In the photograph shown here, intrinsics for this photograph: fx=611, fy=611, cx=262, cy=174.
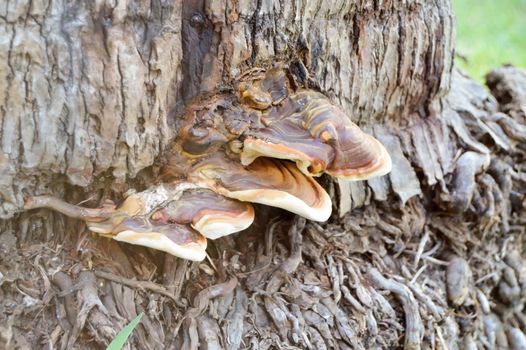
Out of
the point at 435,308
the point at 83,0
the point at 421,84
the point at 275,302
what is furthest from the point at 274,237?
the point at 83,0

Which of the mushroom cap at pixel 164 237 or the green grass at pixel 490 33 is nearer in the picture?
the mushroom cap at pixel 164 237

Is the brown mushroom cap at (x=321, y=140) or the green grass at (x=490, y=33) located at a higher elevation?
the brown mushroom cap at (x=321, y=140)

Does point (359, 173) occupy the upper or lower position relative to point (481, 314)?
upper

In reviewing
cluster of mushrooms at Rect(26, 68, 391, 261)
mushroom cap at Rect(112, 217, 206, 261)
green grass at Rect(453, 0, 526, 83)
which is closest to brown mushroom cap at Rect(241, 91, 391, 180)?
cluster of mushrooms at Rect(26, 68, 391, 261)

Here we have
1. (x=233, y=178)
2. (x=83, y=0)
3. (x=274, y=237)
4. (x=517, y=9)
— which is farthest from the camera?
(x=517, y=9)

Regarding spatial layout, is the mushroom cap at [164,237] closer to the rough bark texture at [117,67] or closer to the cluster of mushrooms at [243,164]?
the cluster of mushrooms at [243,164]

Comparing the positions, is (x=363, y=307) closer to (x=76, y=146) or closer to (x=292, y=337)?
(x=292, y=337)

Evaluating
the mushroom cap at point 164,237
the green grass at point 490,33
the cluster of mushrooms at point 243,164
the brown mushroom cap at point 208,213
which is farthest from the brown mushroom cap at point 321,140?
the green grass at point 490,33

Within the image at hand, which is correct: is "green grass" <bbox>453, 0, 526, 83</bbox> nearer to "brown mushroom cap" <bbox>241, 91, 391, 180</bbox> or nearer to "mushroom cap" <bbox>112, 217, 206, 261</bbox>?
"brown mushroom cap" <bbox>241, 91, 391, 180</bbox>
